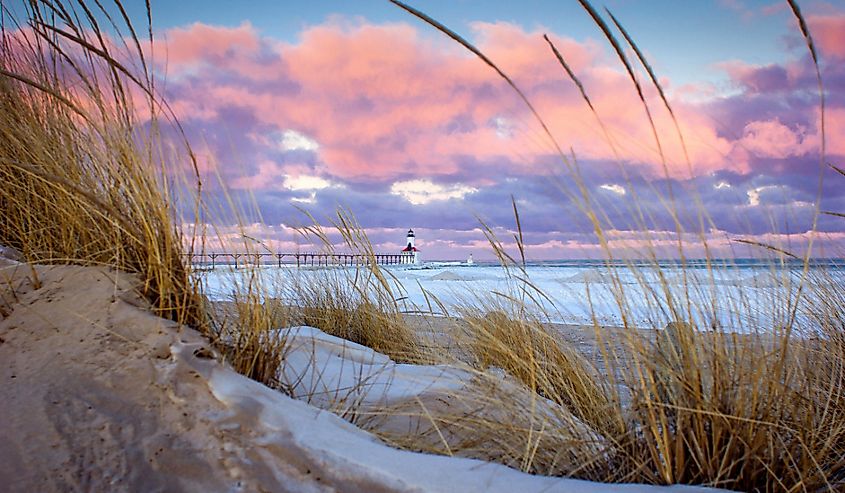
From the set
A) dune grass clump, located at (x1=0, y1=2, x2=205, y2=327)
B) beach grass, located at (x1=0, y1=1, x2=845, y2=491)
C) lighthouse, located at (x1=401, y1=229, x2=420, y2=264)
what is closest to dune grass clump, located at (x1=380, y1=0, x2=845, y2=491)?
beach grass, located at (x1=0, y1=1, x2=845, y2=491)

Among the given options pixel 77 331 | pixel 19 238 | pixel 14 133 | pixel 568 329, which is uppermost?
pixel 14 133

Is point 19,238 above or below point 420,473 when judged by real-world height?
above

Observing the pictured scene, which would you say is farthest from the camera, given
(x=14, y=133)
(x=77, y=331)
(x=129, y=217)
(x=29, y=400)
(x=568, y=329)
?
(x=568, y=329)

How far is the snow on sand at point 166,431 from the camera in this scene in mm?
1093

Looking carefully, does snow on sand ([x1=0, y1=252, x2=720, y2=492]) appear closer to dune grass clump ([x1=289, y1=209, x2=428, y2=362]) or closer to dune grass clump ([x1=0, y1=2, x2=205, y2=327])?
dune grass clump ([x1=0, y1=2, x2=205, y2=327])

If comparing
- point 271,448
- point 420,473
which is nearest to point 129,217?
point 271,448

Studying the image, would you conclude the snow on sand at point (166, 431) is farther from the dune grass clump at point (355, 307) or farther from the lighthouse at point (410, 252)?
the lighthouse at point (410, 252)

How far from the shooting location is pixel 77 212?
172cm

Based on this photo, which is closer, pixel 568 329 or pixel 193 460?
pixel 193 460

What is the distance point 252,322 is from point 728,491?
113 centimetres

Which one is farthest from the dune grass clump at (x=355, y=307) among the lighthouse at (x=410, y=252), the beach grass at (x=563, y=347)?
the lighthouse at (x=410, y=252)

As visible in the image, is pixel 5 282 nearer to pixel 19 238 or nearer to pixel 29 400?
pixel 19 238

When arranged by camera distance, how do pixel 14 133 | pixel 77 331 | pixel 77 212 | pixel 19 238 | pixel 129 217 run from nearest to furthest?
1. pixel 77 331
2. pixel 129 217
3. pixel 77 212
4. pixel 19 238
5. pixel 14 133

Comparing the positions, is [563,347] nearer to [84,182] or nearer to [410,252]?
[84,182]
